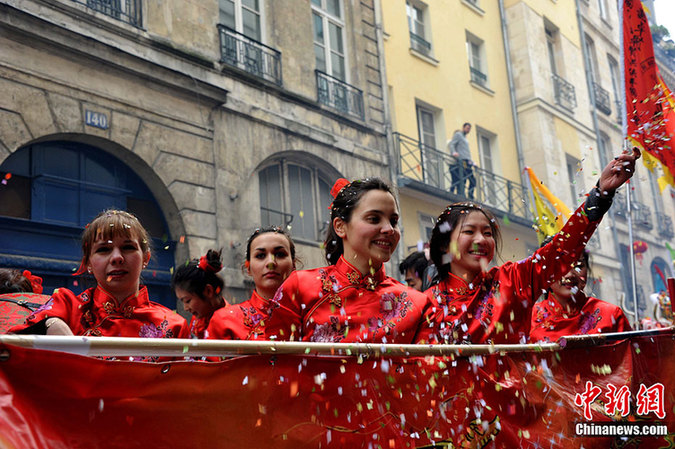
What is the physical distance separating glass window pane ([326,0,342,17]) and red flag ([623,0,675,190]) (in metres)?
7.53

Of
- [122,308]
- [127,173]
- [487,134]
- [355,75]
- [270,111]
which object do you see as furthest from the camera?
[487,134]

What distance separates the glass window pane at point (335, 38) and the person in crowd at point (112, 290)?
32.8ft

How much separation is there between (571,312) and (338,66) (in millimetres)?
9051

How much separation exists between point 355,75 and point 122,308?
33.8 feet

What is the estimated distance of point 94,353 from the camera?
177 centimetres

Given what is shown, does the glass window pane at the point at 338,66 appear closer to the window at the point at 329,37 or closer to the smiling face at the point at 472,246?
the window at the point at 329,37

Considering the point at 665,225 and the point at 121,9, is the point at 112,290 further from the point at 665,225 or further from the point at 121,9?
the point at 665,225

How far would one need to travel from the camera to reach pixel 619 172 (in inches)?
113

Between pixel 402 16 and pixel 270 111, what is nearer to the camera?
pixel 270 111

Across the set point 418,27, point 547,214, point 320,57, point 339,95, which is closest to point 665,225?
point 418,27

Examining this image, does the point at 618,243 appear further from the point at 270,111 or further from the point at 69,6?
the point at 69,6

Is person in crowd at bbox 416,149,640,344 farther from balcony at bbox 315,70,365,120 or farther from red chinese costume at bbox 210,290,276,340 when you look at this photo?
balcony at bbox 315,70,365,120

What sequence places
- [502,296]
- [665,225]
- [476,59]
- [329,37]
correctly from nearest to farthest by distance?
1. [502,296]
2. [329,37]
3. [476,59]
4. [665,225]

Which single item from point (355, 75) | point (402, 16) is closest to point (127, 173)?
point (355, 75)
